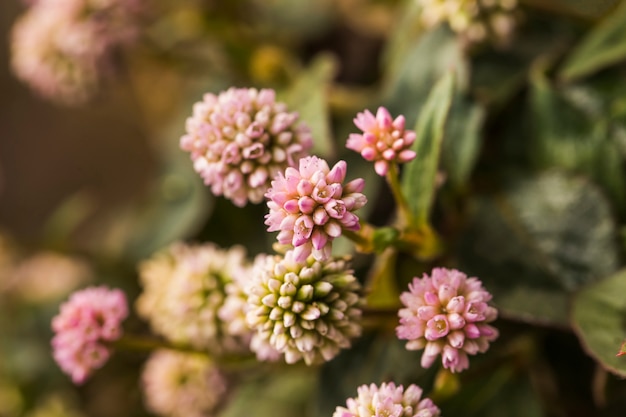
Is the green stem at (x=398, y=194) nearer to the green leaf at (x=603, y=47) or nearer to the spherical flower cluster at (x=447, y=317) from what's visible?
the spherical flower cluster at (x=447, y=317)

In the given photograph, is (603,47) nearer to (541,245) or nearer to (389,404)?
(541,245)

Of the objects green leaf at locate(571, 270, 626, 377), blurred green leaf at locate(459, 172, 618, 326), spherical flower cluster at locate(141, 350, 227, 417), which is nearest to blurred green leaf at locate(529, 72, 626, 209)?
blurred green leaf at locate(459, 172, 618, 326)

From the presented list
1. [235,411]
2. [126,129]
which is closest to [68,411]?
[235,411]

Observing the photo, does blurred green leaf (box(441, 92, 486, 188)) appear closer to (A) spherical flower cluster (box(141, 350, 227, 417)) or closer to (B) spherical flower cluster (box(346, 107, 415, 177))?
(B) spherical flower cluster (box(346, 107, 415, 177))

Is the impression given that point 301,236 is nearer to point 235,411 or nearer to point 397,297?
point 397,297

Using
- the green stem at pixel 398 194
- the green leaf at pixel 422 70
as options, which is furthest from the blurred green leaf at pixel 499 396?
the green leaf at pixel 422 70

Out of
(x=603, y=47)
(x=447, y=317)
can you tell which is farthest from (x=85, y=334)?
(x=603, y=47)

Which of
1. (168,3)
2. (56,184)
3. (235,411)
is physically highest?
(168,3)
